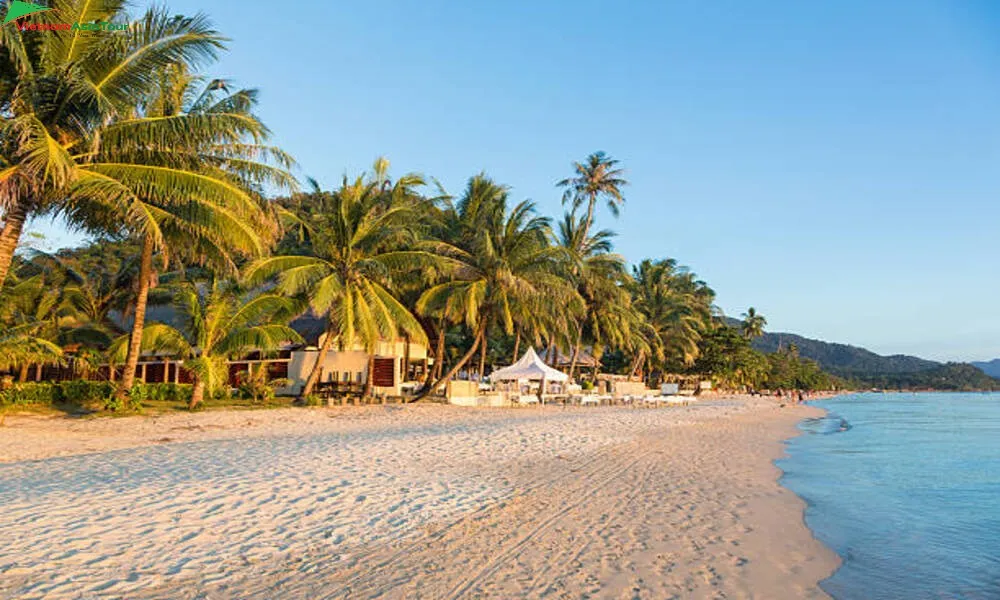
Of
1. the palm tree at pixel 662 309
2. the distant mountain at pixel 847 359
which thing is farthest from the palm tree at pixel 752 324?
the distant mountain at pixel 847 359

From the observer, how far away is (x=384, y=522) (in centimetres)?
571

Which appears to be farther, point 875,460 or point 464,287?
point 464,287

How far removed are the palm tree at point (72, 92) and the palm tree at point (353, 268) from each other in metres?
6.43

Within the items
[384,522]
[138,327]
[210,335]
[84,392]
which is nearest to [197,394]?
[210,335]

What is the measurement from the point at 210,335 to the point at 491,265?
1034 centimetres

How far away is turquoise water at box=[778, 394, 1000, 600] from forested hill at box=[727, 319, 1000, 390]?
141 metres

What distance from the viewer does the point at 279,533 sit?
17.1 feet

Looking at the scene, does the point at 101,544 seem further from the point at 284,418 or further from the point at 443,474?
the point at 284,418

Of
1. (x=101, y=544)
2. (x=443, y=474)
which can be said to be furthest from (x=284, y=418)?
(x=101, y=544)

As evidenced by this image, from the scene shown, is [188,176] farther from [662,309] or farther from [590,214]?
[662,309]

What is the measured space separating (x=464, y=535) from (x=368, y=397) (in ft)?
49.3

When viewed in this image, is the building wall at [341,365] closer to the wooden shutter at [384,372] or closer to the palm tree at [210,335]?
the wooden shutter at [384,372]

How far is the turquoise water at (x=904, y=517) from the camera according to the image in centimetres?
538

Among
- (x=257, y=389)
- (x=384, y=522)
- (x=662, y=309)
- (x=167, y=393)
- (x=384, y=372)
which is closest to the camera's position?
(x=384, y=522)
